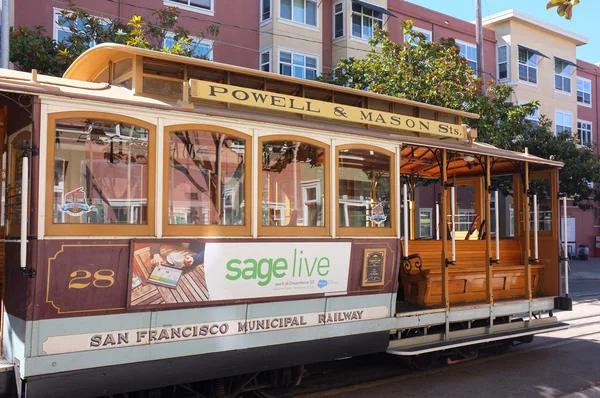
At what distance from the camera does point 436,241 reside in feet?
27.4

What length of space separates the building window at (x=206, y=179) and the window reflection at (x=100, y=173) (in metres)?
0.26

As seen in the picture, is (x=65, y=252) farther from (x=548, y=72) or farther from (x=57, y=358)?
(x=548, y=72)

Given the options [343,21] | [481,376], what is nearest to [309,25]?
[343,21]

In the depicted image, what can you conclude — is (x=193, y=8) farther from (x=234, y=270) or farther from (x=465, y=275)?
(x=234, y=270)

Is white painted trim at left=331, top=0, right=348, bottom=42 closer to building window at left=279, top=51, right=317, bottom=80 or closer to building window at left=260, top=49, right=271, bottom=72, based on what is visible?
building window at left=279, top=51, right=317, bottom=80

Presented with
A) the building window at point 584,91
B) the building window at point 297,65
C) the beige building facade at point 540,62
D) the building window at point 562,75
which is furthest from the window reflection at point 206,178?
the building window at point 584,91

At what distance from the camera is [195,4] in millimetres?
18516

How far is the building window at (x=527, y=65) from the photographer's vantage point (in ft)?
90.5

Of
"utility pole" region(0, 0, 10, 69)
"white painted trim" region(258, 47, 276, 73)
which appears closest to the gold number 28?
"utility pole" region(0, 0, 10, 69)

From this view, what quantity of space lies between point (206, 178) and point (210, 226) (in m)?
0.43

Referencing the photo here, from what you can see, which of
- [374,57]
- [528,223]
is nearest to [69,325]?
[528,223]

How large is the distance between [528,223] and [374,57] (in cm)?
810

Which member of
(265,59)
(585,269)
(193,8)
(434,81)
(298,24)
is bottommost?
(585,269)

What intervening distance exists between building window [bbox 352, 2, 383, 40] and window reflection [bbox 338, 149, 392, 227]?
15619mm
